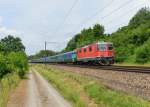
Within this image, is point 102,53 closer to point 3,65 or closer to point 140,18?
point 3,65

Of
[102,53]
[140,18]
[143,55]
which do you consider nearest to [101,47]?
[102,53]

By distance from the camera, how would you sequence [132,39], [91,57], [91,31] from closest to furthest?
[91,57]
[132,39]
[91,31]

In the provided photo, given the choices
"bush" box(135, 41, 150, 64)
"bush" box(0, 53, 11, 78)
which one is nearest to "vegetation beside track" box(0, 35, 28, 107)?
"bush" box(0, 53, 11, 78)

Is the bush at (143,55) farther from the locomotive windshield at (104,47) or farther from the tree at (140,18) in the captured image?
the tree at (140,18)

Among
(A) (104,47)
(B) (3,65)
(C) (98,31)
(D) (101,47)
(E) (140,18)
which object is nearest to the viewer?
(B) (3,65)

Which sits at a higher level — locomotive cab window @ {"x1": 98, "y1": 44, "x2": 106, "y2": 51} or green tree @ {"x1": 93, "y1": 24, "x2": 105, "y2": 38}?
green tree @ {"x1": 93, "y1": 24, "x2": 105, "y2": 38}

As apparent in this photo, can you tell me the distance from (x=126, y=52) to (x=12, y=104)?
40875 millimetres

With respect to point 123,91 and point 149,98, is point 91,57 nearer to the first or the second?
point 123,91

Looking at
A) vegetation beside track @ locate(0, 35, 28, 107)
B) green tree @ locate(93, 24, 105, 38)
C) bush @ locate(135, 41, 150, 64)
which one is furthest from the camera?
green tree @ locate(93, 24, 105, 38)

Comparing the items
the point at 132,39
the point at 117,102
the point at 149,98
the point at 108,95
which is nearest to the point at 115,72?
the point at 108,95

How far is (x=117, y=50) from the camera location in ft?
224

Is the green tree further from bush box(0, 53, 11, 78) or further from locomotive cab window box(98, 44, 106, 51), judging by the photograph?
bush box(0, 53, 11, 78)

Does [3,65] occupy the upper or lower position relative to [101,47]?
lower

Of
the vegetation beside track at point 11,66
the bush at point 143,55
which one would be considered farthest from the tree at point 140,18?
the bush at point 143,55
